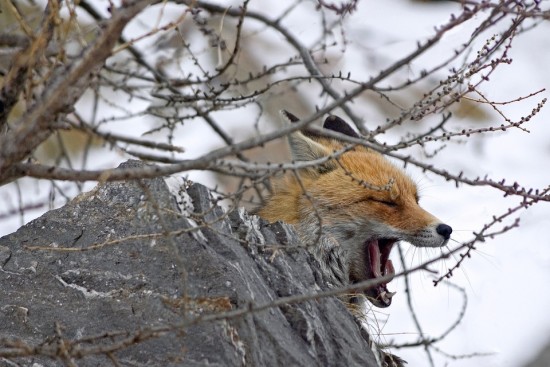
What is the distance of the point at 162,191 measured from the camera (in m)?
5.05

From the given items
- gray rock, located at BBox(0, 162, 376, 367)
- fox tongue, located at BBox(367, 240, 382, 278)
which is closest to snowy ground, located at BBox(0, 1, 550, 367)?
fox tongue, located at BBox(367, 240, 382, 278)

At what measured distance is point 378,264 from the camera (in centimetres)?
677

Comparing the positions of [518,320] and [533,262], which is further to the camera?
[533,262]

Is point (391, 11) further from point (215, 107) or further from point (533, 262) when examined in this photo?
point (215, 107)

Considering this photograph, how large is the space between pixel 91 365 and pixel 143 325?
0.30m

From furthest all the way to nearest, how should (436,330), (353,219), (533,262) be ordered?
1. (533,262)
2. (436,330)
3. (353,219)

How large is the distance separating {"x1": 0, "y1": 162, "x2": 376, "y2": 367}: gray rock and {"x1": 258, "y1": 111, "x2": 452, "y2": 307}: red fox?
1.19m

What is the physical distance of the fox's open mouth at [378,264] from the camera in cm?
633

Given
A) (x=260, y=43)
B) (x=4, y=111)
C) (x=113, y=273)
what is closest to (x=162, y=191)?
(x=113, y=273)

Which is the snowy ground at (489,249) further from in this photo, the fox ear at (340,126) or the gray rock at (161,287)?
the gray rock at (161,287)

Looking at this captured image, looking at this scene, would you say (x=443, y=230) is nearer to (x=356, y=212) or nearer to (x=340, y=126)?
(x=356, y=212)

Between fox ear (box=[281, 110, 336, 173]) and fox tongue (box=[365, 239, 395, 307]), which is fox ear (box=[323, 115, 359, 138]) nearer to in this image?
fox ear (box=[281, 110, 336, 173])

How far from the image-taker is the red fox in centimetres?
656

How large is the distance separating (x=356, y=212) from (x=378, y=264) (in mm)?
394
